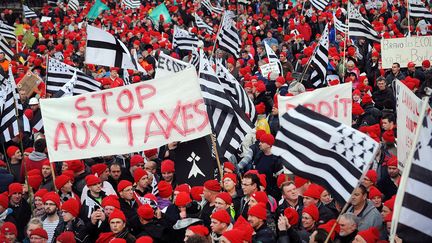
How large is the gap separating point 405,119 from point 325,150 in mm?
933

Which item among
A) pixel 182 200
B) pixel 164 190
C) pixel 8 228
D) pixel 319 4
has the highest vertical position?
pixel 182 200

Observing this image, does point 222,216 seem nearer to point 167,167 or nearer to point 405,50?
point 167,167

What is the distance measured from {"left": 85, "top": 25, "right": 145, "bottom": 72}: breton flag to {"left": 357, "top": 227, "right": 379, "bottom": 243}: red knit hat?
8054 mm

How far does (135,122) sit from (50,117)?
0.95 metres

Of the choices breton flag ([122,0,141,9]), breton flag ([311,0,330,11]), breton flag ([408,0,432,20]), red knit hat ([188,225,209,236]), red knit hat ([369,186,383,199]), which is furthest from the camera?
breton flag ([122,0,141,9])

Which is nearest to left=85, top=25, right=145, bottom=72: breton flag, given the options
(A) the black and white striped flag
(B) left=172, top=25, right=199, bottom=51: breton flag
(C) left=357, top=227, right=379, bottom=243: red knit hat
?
(B) left=172, top=25, right=199, bottom=51: breton flag

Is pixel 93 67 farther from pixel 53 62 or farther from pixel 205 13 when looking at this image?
pixel 205 13

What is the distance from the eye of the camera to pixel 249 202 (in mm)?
8562

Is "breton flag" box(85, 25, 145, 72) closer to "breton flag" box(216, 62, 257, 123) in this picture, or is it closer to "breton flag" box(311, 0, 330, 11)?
"breton flag" box(216, 62, 257, 123)

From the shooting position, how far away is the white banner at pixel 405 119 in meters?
7.79

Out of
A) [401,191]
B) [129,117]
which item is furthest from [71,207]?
[401,191]

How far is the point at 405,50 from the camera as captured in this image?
16922 mm

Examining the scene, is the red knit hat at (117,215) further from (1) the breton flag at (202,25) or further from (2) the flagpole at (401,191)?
(1) the breton flag at (202,25)

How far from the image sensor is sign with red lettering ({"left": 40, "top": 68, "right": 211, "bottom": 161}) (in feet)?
31.8
